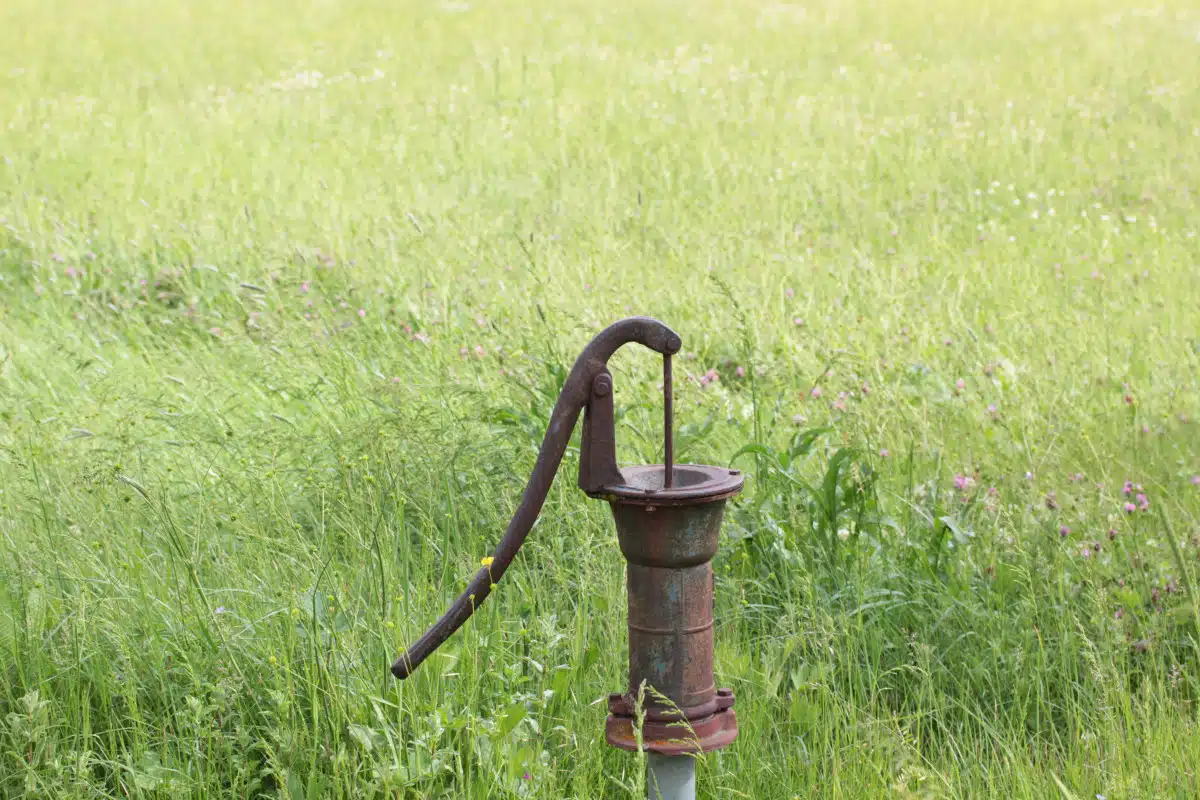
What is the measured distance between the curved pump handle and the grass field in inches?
13.0

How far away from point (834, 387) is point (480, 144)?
5.47 meters

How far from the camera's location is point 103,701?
7.34 feet

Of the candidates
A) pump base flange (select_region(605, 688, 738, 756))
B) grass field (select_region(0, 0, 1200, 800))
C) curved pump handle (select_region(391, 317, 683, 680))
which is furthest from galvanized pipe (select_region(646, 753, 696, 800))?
curved pump handle (select_region(391, 317, 683, 680))

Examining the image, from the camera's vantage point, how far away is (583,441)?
172cm

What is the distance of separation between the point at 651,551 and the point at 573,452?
4.71ft

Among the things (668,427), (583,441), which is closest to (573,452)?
(583,441)

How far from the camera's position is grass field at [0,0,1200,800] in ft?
7.21

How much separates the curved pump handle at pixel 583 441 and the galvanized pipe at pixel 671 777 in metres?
0.39

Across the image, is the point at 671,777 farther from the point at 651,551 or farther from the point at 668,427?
the point at 668,427

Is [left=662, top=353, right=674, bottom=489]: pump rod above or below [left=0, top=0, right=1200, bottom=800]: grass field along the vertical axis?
above

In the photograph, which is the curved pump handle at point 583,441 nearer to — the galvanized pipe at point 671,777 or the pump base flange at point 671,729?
the pump base flange at point 671,729

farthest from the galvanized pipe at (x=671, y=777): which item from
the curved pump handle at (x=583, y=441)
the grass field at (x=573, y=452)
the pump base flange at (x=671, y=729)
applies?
the curved pump handle at (x=583, y=441)

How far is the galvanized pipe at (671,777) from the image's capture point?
179 centimetres

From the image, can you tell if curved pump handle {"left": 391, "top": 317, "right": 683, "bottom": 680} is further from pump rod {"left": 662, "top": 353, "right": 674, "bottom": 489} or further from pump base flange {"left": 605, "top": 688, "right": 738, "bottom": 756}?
pump base flange {"left": 605, "top": 688, "right": 738, "bottom": 756}
